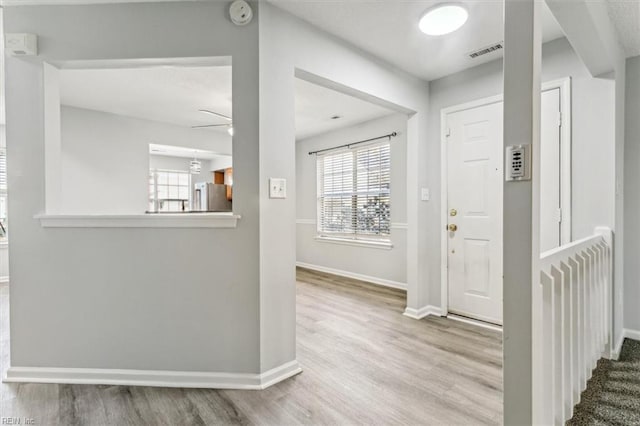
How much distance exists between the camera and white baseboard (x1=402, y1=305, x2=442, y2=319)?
10.6 feet

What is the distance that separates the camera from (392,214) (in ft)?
14.9

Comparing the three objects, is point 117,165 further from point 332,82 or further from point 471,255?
point 471,255

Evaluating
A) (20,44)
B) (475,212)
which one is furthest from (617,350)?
(20,44)

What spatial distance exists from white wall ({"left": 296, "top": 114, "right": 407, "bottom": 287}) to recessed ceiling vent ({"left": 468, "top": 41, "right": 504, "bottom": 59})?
1.49 metres

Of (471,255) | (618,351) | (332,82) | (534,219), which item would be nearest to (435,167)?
(471,255)

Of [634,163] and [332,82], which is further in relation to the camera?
[634,163]

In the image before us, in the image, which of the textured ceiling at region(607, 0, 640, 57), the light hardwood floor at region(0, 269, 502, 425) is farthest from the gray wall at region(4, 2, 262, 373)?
the textured ceiling at region(607, 0, 640, 57)

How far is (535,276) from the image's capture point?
44.1 inches

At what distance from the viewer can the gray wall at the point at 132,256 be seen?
199 centimetres

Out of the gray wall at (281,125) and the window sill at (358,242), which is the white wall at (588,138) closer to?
the gray wall at (281,125)

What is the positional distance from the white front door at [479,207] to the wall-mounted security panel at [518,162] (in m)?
1.91

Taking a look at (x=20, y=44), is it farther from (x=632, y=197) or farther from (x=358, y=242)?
(x=632, y=197)

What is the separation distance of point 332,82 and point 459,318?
2.55 meters

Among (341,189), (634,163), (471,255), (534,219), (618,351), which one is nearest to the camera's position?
(534,219)
